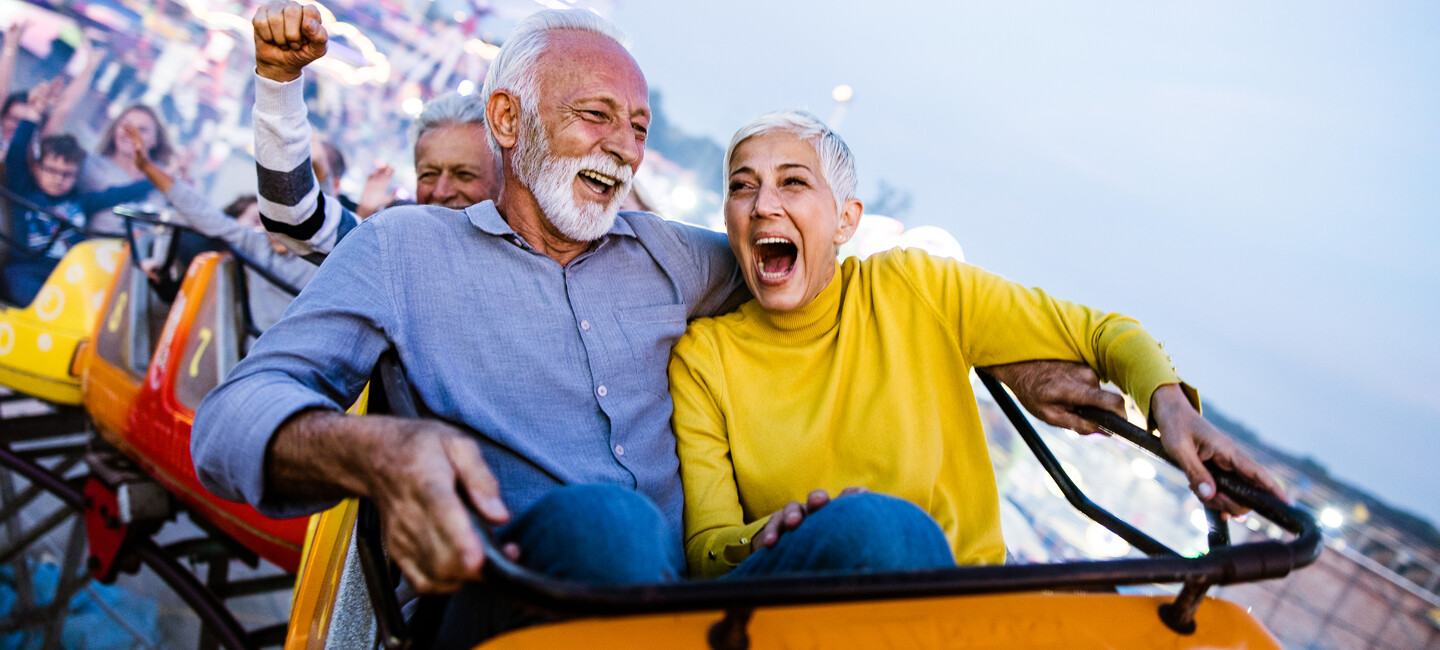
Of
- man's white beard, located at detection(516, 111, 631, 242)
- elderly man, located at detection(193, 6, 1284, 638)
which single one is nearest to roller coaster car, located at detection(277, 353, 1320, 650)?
elderly man, located at detection(193, 6, 1284, 638)

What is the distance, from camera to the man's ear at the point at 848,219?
5.82 feet

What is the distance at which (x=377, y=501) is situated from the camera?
0.82m

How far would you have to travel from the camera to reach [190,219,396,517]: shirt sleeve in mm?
974

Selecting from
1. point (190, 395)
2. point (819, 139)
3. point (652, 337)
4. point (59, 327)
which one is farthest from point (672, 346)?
point (59, 327)

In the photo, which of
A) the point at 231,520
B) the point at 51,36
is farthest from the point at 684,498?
the point at 51,36

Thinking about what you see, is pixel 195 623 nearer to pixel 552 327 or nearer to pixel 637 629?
pixel 552 327

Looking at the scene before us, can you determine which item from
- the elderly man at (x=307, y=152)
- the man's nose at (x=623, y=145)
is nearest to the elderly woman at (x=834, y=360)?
the man's nose at (x=623, y=145)

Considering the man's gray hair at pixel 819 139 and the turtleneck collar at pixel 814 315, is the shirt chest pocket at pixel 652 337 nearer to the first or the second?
the turtleneck collar at pixel 814 315

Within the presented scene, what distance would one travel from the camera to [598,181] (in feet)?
5.68

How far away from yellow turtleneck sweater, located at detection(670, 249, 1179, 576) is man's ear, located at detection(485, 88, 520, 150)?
2.18 ft

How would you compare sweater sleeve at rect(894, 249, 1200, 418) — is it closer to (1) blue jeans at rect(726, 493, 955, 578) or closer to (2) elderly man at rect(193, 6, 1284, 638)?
(2) elderly man at rect(193, 6, 1284, 638)

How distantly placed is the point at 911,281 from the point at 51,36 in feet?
36.9

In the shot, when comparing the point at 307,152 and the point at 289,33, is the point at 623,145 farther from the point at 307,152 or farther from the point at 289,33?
the point at 307,152

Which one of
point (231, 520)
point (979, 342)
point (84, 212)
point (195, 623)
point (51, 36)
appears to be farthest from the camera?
point (51, 36)
